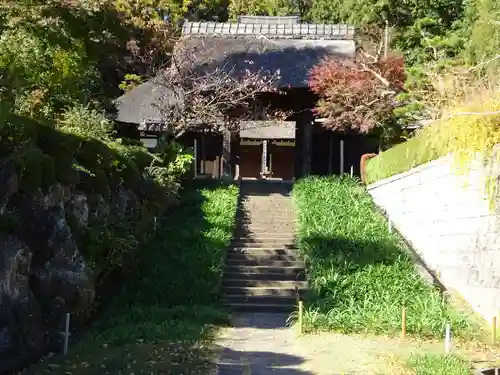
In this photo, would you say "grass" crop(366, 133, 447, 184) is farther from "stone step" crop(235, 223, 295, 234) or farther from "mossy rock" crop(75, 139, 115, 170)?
"mossy rock" crop(75, 139, 115, 170)

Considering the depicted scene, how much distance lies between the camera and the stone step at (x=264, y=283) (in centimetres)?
1429

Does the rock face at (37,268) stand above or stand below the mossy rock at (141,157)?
below

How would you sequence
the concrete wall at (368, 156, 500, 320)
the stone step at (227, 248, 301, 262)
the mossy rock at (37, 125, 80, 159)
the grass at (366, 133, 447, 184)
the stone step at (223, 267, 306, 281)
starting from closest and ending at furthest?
the mossy rock at (37, 125, 80, 159)
the concrete wall at (368, 156, 500, 320)
the grass at (366, 133, 447, 184)
the stone step at (223, 267, 306, 281)
the stone step at (227, 248, 301, 262)

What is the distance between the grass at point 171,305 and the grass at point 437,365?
2.75 meters

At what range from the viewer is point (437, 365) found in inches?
320

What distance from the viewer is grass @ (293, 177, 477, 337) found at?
37.0ft

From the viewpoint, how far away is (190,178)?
21.6 m


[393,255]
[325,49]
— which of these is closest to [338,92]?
[325,49]

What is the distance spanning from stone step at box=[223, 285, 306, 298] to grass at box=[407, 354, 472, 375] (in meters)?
5.36

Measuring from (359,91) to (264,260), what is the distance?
7911 millimetres

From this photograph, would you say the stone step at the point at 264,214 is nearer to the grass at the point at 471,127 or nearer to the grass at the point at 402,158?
the grass at the point at 402,158

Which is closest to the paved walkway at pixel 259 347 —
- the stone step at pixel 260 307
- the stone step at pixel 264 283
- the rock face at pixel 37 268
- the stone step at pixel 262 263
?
the stone step at pixel 260 307

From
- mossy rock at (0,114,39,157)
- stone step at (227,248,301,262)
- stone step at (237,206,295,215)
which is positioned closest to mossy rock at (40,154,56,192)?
mossy rock at (0,114,39,157)

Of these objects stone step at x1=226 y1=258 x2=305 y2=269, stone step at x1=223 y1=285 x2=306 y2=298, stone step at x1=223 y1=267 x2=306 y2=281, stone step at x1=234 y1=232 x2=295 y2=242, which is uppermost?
stone step at x1=234 y1=232 x2=295 y2=242
